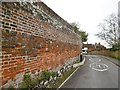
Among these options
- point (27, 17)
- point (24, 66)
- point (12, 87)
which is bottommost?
point (12, 87)

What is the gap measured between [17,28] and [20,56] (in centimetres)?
97

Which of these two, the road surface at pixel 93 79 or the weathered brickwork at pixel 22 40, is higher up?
the weathered brickwork at pixel 22 40

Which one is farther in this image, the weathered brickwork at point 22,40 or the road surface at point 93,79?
the road surface at point 93,79

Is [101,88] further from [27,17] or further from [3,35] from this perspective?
[3,35]

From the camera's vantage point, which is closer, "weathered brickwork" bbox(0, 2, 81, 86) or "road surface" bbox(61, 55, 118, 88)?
"weathered brickwork" bbox(0, 2, 81, 86)

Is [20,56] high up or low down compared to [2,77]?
up

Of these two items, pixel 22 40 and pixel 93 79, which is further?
pixel 93 79

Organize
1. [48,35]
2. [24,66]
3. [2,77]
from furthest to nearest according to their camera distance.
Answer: [48,35]
[24,66]
[2,77]

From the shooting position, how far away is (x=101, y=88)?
1130cm

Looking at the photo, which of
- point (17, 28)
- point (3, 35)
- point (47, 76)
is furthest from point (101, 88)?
point (3, 35)

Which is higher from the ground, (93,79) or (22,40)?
(22,40)

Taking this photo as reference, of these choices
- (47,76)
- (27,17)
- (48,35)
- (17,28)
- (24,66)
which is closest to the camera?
(17,28)

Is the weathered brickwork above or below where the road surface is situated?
above

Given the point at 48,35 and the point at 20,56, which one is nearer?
the point at 20,56
